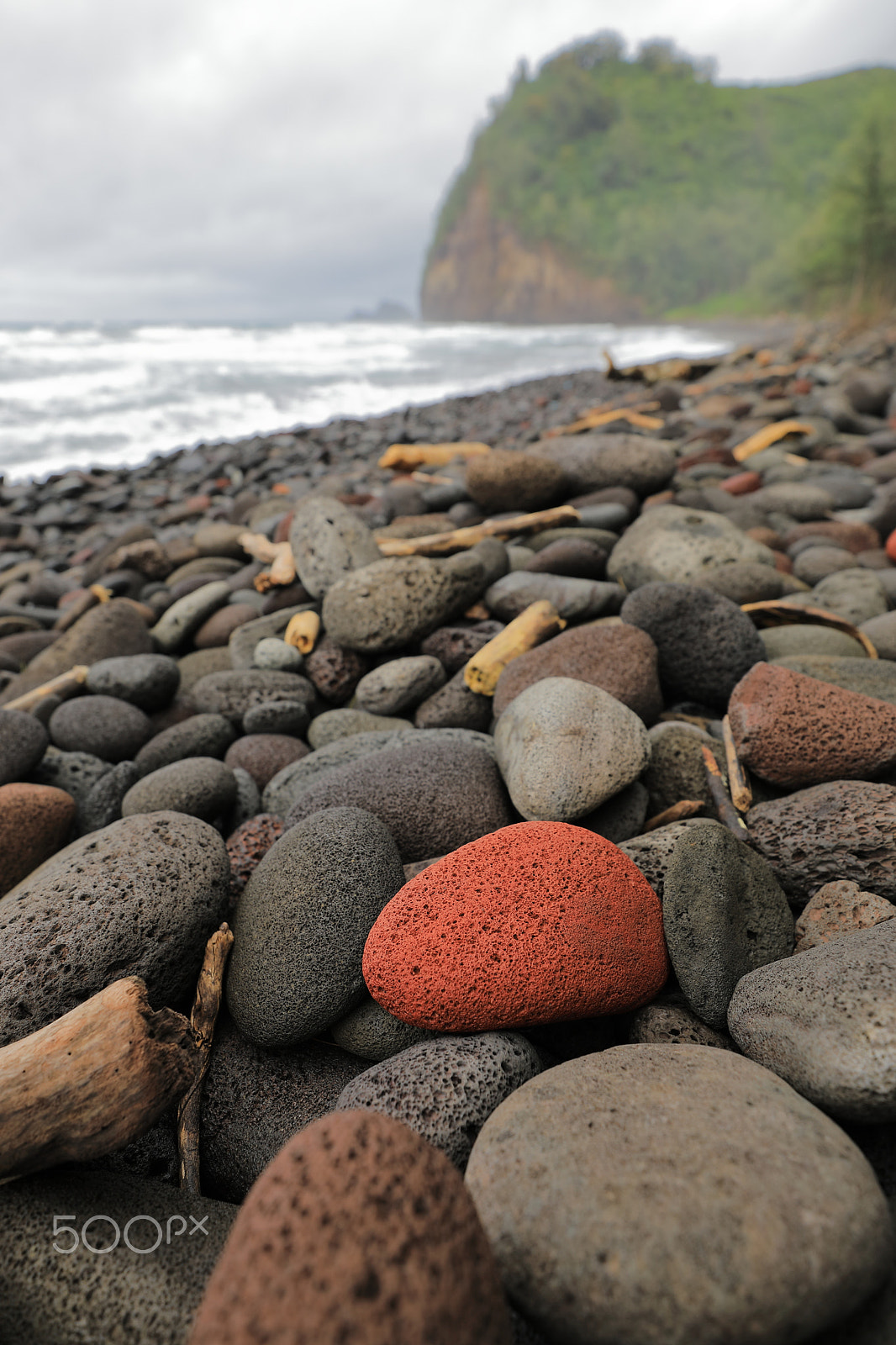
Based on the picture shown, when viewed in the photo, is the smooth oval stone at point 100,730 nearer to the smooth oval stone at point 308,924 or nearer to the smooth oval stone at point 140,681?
the smooth oval stone at point 140,681

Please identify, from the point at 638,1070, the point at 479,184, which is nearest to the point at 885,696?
the point at 638,1070

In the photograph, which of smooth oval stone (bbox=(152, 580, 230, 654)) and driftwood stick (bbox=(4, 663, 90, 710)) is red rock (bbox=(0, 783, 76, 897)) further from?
smooth oval stone (bbox=(152, 580, 230, 654))

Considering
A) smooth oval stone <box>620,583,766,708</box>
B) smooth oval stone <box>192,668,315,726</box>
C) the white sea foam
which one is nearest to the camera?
smooth oval stone <box>620,583,766,708</box>

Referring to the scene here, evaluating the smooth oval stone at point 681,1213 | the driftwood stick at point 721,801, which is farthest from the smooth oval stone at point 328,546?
the smooth oval stone at point 681,1213

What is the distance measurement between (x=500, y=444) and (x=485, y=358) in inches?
548

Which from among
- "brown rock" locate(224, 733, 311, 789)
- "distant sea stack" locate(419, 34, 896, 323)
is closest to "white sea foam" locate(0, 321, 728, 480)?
"brown rock" locate(224, 733, 311, 789)

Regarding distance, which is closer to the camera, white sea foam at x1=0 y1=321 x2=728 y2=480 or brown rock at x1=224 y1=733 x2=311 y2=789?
brown rock at x1=224 y1=733 x2=311 y2=789

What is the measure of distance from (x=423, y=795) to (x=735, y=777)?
895mm

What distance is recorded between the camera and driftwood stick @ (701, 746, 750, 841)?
188cm

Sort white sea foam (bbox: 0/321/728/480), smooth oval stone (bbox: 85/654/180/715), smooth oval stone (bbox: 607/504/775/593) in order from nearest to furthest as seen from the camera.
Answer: smooth oval stone (bbox: 85/654/180/715) < smooth oval stone (bbox: 607/504/775/593) < white sea foam (bbox: 0/321/728/480)

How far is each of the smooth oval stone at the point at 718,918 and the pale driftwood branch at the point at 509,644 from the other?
1111 millimetres

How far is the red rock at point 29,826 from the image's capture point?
2164 millimetres
